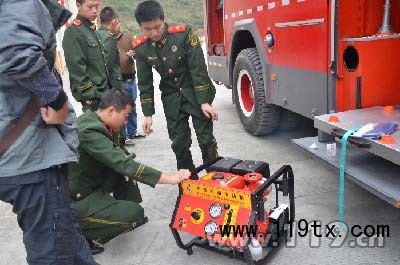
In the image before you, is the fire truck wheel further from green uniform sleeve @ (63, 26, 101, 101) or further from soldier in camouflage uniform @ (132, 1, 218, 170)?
green uniform sleeve @ (63, 26, 101, 101)

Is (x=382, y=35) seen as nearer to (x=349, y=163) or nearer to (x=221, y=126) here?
(x=349, y=163)

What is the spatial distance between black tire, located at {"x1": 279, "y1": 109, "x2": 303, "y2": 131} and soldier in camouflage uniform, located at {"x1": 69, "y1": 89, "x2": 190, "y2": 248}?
2.48 metres

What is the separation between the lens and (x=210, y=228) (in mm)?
2307

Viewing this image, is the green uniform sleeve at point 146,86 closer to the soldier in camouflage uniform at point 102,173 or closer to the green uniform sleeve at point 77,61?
the green uniform sleeve at point 77,61

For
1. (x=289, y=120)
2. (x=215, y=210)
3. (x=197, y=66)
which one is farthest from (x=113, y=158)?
(x=289, y=120)

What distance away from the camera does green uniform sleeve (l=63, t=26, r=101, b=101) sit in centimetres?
329

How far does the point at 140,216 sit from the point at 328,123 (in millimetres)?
1303

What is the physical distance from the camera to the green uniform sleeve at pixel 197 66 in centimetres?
327

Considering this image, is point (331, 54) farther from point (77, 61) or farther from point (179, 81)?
point (77, 61)

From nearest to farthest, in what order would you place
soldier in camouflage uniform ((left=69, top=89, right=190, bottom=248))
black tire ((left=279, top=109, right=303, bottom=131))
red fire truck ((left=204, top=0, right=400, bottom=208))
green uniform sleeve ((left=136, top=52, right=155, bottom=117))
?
soldier in camouflage uniform ((left=69, top=89, right=190, bottom=248))
red fire truck ((left=204, top=0, right=400, bottom=208))
green uniform sleeve ((left=136, top=52, right=155, bottom=117))
black tire ((left=279, top=109, right=303, bottom=131))

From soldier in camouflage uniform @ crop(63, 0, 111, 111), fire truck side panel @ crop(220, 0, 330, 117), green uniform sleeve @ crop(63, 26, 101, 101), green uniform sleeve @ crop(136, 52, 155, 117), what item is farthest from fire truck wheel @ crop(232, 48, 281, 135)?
green uniform sleeve @ crop(63, 26, 101, 101)

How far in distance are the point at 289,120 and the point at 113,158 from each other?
2.76 metres

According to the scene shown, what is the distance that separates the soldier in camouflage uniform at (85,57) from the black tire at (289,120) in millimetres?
2071

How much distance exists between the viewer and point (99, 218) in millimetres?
2525
